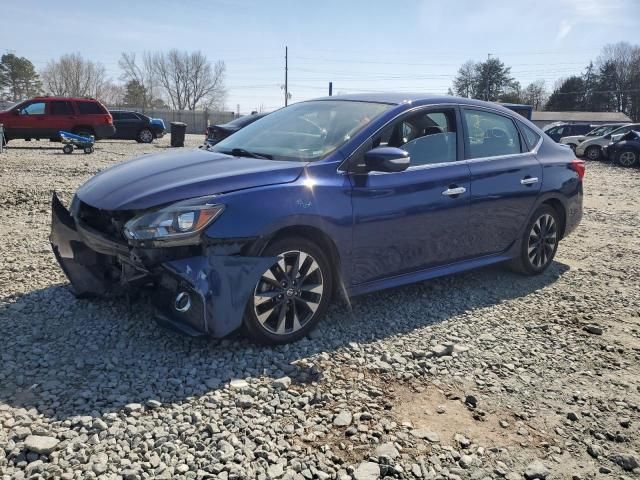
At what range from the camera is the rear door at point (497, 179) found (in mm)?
4629

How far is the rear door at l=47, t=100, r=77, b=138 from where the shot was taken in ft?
67.5

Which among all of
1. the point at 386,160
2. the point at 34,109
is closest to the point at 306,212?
the point at 386,160

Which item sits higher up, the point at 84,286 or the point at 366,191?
the point at 366,191

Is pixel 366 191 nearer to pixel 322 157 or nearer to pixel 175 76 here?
pixel 322 157

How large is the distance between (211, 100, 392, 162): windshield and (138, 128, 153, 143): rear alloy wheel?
2248 cm

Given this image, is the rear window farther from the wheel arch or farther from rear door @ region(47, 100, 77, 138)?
the wheel arch

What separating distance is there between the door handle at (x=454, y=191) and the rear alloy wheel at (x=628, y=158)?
20285 millimetres

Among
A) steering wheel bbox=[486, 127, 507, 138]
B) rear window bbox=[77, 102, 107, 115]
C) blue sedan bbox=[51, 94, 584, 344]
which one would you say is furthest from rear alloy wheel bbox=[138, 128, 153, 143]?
steering wheel bbox=[486, 127, 507, 138]

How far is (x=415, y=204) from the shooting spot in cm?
412

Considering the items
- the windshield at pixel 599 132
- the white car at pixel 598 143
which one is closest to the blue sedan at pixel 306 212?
the white car at pixel 598 143

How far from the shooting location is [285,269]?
348 centimetres

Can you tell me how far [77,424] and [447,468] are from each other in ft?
5.92

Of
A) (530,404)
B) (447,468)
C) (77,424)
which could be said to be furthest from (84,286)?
(530,404)

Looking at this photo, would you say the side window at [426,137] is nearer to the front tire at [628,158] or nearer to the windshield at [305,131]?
the windshield at [305,131]
